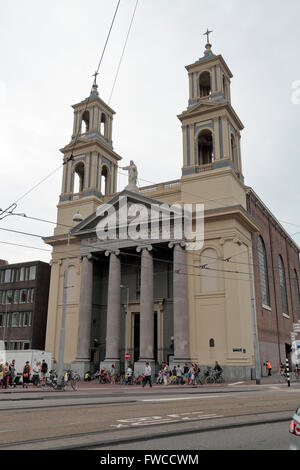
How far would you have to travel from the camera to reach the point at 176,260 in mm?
35281

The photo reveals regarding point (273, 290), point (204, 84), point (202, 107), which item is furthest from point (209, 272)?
point (204, 84)

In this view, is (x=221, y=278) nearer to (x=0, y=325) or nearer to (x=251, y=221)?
(x=251, y=221)

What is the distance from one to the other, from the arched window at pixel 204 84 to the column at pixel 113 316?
20222 millimetres

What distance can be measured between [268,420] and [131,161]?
34.2m

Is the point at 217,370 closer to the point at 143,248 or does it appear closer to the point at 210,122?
the point at 143,248

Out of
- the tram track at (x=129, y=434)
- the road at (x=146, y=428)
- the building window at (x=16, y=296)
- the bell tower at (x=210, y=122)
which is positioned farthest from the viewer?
the building window at (x=16, y=296)

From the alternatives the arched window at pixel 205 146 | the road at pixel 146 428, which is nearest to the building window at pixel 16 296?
the arched window at pixel 205 146

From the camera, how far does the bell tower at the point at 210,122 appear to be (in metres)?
→ 38.3

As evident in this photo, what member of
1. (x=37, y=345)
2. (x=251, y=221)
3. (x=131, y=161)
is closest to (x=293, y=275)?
(x=251, y=221)

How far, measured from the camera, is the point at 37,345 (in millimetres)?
47969

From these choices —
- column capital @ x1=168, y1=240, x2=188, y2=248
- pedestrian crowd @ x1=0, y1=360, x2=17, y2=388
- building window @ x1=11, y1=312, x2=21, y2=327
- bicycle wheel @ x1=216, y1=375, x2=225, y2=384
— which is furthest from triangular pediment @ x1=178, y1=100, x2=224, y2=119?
building window @ x1=11, y1=312, x2=21, y2=327

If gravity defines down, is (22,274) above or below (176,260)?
above

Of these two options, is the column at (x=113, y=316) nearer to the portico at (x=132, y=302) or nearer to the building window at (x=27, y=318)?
the portico at (x=132, y=302)

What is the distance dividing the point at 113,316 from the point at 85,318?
327 cm
